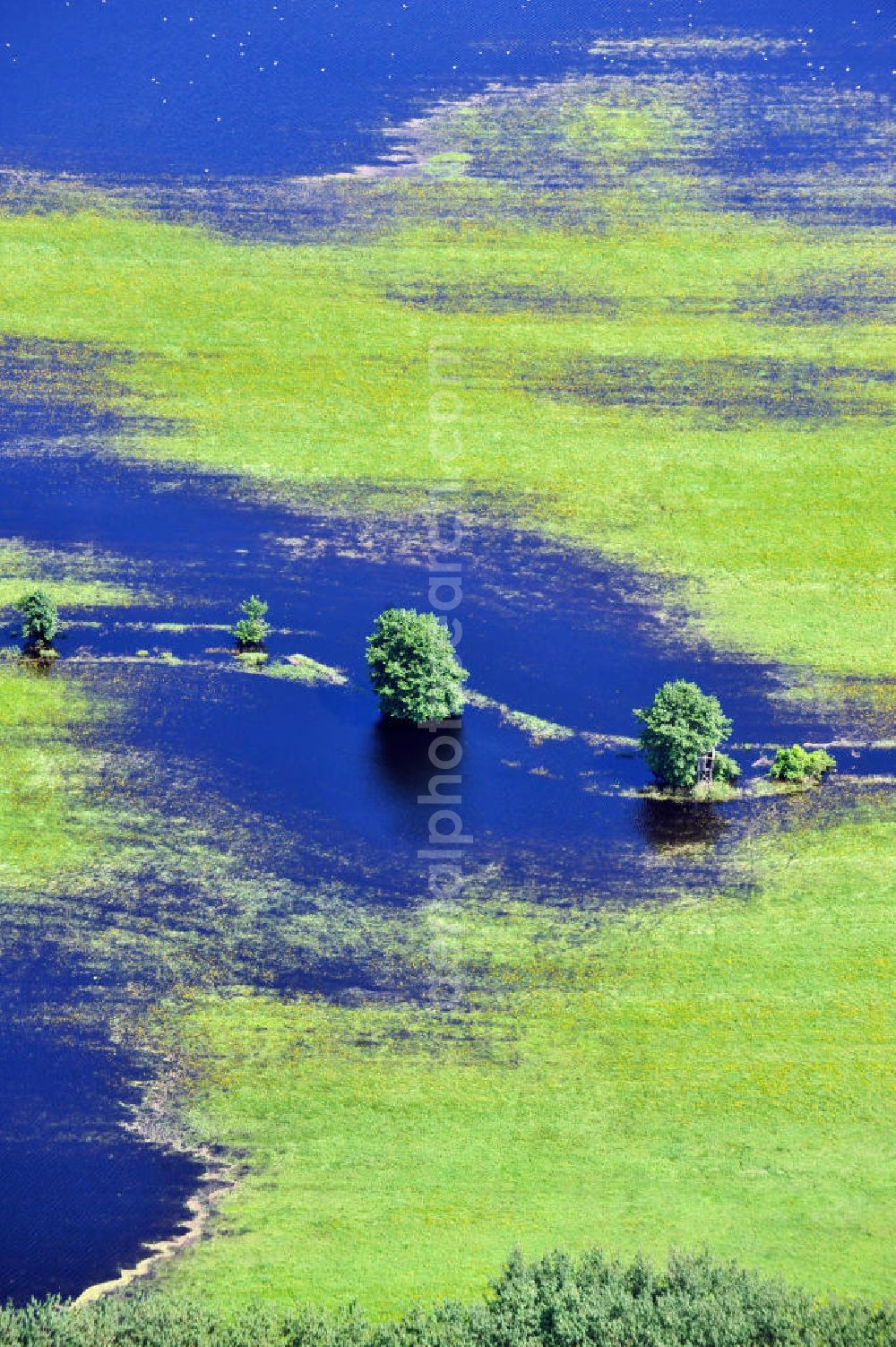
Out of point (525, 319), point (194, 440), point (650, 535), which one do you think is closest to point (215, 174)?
point (525, 319)

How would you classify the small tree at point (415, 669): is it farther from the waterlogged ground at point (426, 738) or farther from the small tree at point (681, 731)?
the small tree at point (681, 731)

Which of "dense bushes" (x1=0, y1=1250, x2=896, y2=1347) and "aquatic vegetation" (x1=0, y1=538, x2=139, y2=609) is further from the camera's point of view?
"aquatic vegetation" (x1=0, y1=538, x2=139, y2=609)

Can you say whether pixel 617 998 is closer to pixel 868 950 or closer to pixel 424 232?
pixel 868 950

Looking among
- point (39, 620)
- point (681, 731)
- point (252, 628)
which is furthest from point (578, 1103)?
point (39, 620)

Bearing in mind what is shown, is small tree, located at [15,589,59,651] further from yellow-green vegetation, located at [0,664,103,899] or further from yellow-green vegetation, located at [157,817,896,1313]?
yellow-green vegetation, located at [157,817,896,1313]

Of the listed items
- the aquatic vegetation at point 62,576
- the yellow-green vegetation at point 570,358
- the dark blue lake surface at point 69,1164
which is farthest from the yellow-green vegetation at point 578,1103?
the aquatic vegetation at point 62,576

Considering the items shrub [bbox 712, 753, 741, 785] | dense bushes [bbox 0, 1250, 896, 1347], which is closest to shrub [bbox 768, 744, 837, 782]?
shrub [bbox 712, 753, 741, 785]
